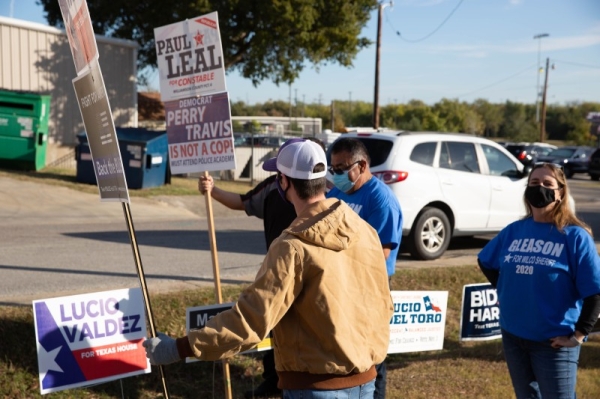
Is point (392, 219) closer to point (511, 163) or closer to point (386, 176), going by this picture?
point (386, 176)

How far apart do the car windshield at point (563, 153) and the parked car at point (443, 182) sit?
114 ft

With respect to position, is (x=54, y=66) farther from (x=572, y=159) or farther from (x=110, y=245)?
(x=572, y=159)

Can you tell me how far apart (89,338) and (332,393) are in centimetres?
258

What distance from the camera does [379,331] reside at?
323cm

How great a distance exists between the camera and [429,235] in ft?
36.0

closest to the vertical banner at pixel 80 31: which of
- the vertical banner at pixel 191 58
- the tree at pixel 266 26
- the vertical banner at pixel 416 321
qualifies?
the vertical banner at pixel 191 58

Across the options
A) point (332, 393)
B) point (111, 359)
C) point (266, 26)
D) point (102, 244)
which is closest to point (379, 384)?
point (111, 359)

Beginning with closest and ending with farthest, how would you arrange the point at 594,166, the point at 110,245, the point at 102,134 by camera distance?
1. the point at 102,134
2. the point at 110,245
3. the point at 594,166

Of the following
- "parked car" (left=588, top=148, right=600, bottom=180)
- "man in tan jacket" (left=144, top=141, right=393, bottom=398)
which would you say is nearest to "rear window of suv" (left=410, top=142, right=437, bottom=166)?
"man in tan jacket" (left=144, top=141, right=393, bottom=398)

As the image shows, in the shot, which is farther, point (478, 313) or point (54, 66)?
point (54, 66)

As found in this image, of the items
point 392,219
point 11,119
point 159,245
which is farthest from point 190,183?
point 392,219

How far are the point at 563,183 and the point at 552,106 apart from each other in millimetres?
105701

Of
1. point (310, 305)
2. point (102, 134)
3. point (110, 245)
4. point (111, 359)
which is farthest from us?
point (110, 245)

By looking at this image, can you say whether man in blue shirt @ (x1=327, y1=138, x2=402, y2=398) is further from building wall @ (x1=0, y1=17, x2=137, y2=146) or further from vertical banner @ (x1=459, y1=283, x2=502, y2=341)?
building wall @ (x1=0, y1=17, x2=137, y2=146)
